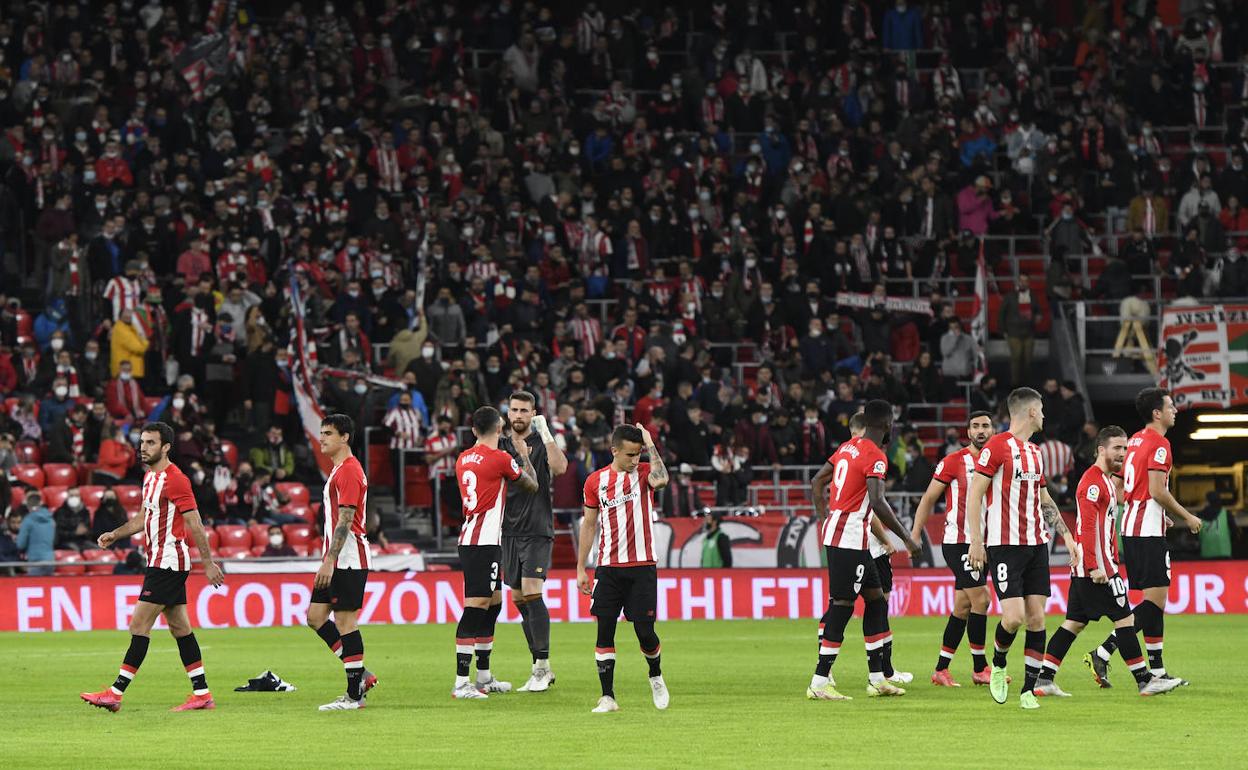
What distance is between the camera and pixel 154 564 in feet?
47.5

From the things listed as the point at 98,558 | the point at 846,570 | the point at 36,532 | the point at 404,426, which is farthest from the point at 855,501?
the point at 404,426

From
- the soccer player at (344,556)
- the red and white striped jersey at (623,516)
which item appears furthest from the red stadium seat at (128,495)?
the red and white striped jersey at (623,516)

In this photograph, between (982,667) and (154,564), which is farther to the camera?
(982,667)

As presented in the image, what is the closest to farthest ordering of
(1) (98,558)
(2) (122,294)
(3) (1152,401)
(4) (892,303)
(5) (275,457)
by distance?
(3) (1152,401) → (1) (98,558) → (5) (275,457) → (2) (122,294) → (4) (892,303)

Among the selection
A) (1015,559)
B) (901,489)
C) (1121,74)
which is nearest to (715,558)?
(901,489)

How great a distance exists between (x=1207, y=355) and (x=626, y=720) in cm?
2032

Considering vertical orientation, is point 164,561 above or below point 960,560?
above

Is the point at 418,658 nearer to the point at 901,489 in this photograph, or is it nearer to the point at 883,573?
the point at 883,573

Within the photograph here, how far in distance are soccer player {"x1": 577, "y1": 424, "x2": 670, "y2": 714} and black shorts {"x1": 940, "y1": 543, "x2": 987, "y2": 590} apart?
2.94m

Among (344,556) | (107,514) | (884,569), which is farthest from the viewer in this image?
(107,514)

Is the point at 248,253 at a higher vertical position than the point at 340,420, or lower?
higher

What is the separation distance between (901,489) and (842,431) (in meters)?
1.46

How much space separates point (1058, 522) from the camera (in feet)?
51.4

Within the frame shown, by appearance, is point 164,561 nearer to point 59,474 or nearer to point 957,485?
point 957,485
